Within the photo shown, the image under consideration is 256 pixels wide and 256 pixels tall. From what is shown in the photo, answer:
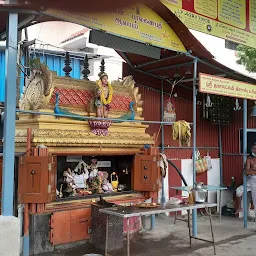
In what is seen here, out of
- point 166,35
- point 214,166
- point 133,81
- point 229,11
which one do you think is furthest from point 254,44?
point 214,166

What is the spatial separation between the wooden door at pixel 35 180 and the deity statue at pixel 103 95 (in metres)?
1.77

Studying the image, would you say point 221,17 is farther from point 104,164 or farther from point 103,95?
point 104,164

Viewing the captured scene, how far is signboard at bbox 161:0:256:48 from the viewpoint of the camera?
22.4 feet

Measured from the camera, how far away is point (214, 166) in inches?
428

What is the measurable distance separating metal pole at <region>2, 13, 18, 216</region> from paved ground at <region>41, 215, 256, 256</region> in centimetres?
206

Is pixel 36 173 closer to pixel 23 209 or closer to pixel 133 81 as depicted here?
pixel 23 209

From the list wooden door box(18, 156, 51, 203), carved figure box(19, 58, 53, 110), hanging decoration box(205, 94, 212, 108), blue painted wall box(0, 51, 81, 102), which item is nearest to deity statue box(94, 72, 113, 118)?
carved figure box(19, 58, 53, 110)

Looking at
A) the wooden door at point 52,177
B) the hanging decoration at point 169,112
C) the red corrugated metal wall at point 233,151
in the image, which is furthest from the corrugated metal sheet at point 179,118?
the wooden door at point 52,177

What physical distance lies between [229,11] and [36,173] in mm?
4967

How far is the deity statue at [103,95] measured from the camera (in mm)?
7461

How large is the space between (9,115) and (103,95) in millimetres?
2708

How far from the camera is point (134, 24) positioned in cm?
635

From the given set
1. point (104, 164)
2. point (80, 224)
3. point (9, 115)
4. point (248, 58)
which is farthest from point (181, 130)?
point (248, 58)

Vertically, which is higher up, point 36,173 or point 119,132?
point 119,132
